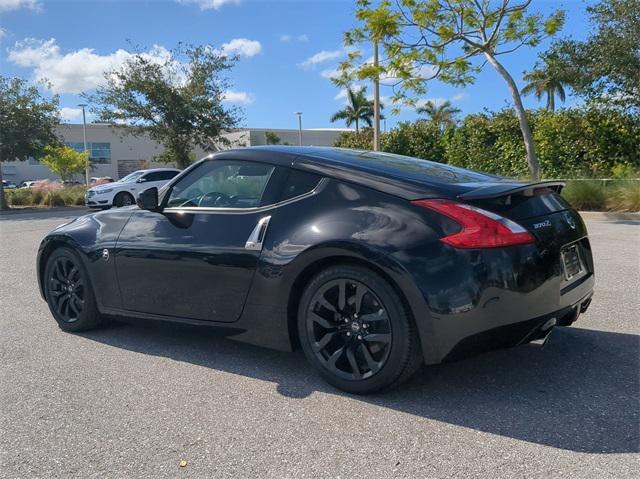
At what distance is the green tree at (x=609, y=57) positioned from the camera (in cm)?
1402

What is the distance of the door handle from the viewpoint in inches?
133

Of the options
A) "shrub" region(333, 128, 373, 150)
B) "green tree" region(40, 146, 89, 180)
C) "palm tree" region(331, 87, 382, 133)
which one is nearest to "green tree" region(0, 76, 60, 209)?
"shrub" region(333, 128, 373, 150)

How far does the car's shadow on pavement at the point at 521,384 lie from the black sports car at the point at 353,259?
0.25 meters

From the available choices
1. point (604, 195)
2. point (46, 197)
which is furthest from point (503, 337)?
point (46, 197)

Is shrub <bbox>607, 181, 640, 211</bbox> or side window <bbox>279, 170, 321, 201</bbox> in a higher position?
side window <bbox>279, 170, 321, 201</bbox>

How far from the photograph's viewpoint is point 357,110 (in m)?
54.1

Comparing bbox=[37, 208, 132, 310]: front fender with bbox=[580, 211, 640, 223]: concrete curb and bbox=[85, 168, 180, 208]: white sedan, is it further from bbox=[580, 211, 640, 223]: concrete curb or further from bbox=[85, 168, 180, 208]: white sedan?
bbox=[85, 168, 180, 208]: white sedan

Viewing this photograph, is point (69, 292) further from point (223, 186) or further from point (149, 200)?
point (223, 186)

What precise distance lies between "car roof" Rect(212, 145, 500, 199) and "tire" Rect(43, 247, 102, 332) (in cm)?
151

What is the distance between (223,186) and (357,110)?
51826 mm

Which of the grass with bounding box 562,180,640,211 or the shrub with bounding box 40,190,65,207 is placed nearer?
the grass with bounding box 562,180,640,211

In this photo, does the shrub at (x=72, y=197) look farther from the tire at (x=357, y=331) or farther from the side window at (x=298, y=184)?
the tire at (x=357, y=331)

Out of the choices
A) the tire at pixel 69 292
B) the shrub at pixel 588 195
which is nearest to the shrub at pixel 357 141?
the shrub at pixel 588 195

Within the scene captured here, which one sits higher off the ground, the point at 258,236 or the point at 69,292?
the point at 258,236
